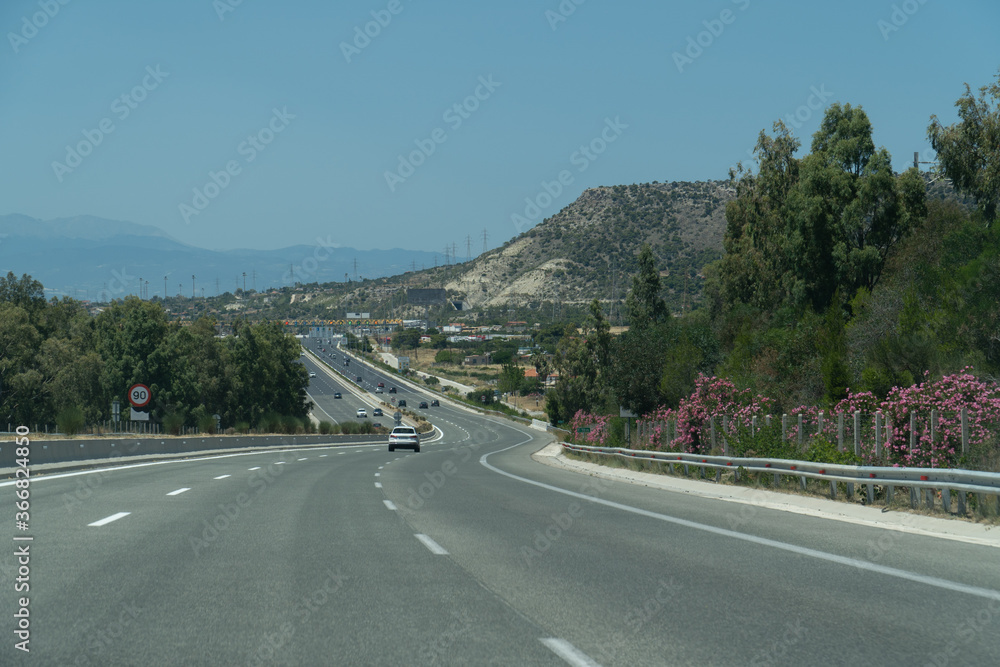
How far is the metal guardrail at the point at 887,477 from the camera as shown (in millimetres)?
13468

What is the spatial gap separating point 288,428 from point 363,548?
7957 cm

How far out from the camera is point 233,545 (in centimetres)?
1167

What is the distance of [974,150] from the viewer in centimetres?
3591

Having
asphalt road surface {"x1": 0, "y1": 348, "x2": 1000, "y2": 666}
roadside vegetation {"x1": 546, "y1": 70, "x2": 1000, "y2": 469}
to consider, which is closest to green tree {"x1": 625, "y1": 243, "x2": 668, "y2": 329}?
roadside vegetation {"x1": 546, "y1": 70, "x2": 1000, "y2": 469}

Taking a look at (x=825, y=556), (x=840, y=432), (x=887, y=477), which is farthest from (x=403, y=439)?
(x=825, y=556)

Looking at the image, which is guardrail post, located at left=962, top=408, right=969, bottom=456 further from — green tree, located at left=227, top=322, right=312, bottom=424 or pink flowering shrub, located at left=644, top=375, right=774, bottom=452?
green tree, located at left=227, top=322, right=312, bottom=424

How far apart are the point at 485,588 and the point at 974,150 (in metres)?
33.3

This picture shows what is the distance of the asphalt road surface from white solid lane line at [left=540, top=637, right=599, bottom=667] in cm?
2

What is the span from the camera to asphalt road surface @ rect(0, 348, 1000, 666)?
6.65 meters

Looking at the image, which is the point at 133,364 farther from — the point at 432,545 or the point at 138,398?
the point at 432,545

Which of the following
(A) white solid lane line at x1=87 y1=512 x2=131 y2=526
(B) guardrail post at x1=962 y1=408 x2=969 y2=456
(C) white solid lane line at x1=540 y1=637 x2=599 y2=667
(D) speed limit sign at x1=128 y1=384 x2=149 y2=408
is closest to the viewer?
(C) white solid lane line at x1=540 y1=637 x2=599 y2=667

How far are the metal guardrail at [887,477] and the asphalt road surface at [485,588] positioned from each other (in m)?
1.38

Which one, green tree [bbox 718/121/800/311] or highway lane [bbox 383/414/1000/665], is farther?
green tree [bbox 718/121/800/311]

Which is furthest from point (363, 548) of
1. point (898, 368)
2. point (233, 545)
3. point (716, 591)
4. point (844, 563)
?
point (898, 368)
